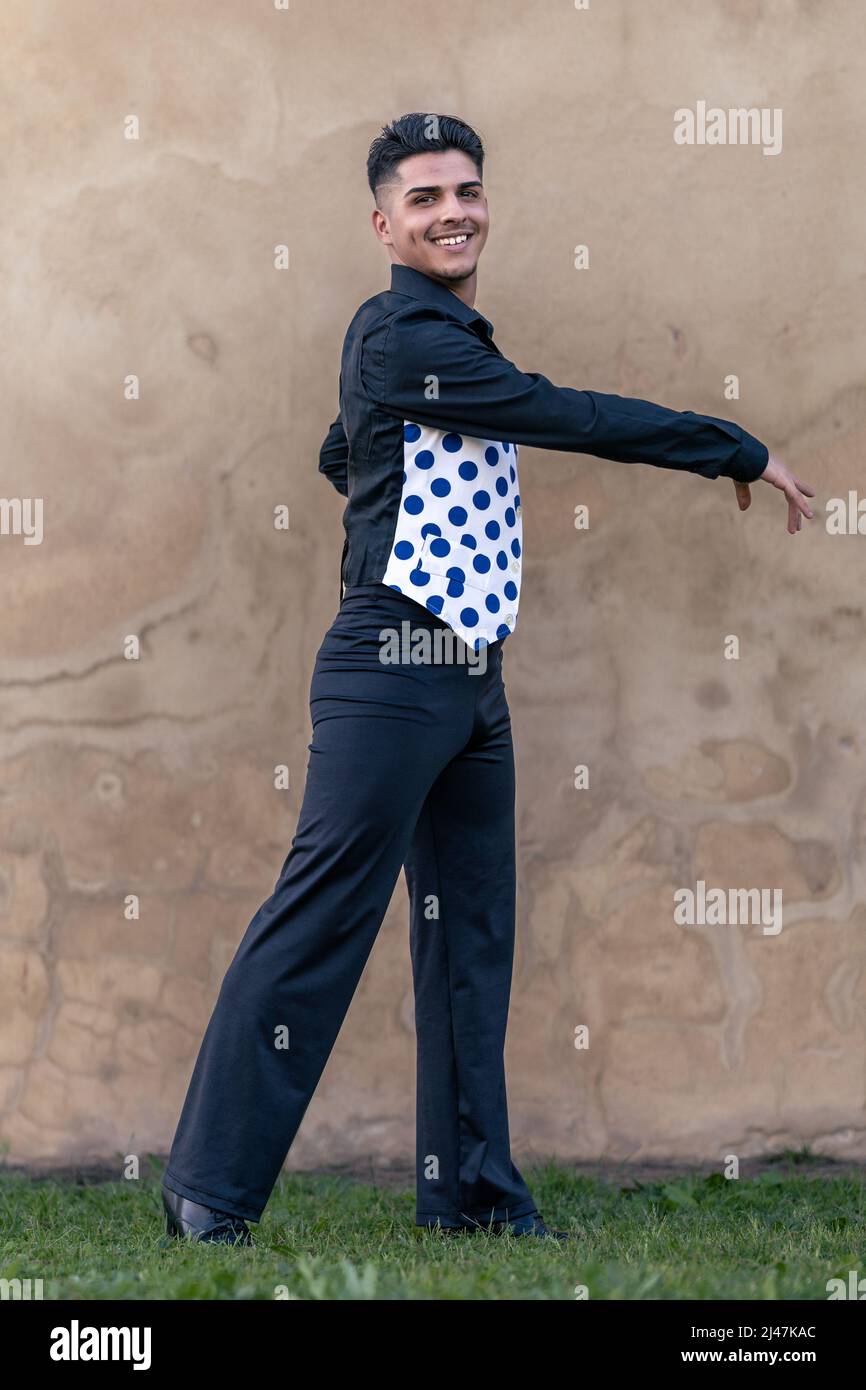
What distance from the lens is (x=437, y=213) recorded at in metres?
2.89

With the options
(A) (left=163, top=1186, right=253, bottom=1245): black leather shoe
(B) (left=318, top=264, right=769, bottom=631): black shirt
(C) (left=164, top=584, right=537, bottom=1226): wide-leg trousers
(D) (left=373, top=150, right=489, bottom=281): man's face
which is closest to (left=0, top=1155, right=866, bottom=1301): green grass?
(A) (left=163, top=1186, right=253, bottom=1245): black leather shoe

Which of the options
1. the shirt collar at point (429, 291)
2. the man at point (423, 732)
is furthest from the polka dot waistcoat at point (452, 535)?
the shirt collar at point (429, 291)

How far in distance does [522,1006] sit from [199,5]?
2403 mm

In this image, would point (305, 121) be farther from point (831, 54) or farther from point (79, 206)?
point (831, 54)

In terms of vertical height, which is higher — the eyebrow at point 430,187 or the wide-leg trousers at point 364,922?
the eyebrow at point 430,187

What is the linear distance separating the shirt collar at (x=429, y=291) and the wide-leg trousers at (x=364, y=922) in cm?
54

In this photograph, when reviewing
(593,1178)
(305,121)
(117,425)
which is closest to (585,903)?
(593,1178)

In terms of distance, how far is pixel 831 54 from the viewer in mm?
3561

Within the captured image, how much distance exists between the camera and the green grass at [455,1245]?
232cm

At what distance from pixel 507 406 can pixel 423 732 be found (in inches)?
23.5
